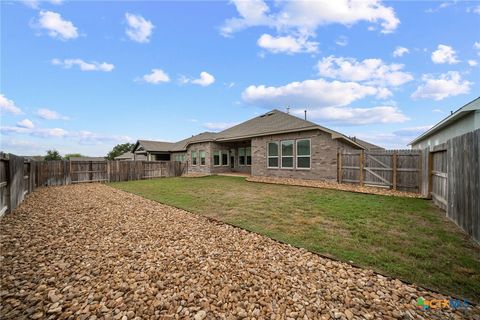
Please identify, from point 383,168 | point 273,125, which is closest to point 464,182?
point 383,168

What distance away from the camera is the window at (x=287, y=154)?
14.1 meters

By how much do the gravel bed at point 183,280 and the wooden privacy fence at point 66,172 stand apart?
243 cm

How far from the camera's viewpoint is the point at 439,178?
6.91m

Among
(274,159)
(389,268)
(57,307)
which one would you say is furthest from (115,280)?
(274,159)

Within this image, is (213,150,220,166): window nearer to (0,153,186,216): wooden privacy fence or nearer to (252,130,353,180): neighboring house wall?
(0,153,186,216): wooden privacy fence

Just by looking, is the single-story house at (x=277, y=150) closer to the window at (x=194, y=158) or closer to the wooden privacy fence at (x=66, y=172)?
the window at (x=194, y=158)

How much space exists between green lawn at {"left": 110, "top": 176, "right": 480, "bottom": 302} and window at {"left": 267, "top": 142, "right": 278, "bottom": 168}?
7.13 meters

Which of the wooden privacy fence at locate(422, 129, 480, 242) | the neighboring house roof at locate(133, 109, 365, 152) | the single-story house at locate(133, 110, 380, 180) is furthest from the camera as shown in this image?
the neighboring house roof at locate(133, 109, 365, 152)

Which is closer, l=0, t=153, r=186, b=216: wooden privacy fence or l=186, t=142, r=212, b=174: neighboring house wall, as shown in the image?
l=0, t=153, r=186, b=216: wooden privacy fence

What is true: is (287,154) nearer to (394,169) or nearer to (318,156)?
(318,156)

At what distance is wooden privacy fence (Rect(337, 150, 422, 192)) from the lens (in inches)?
374
